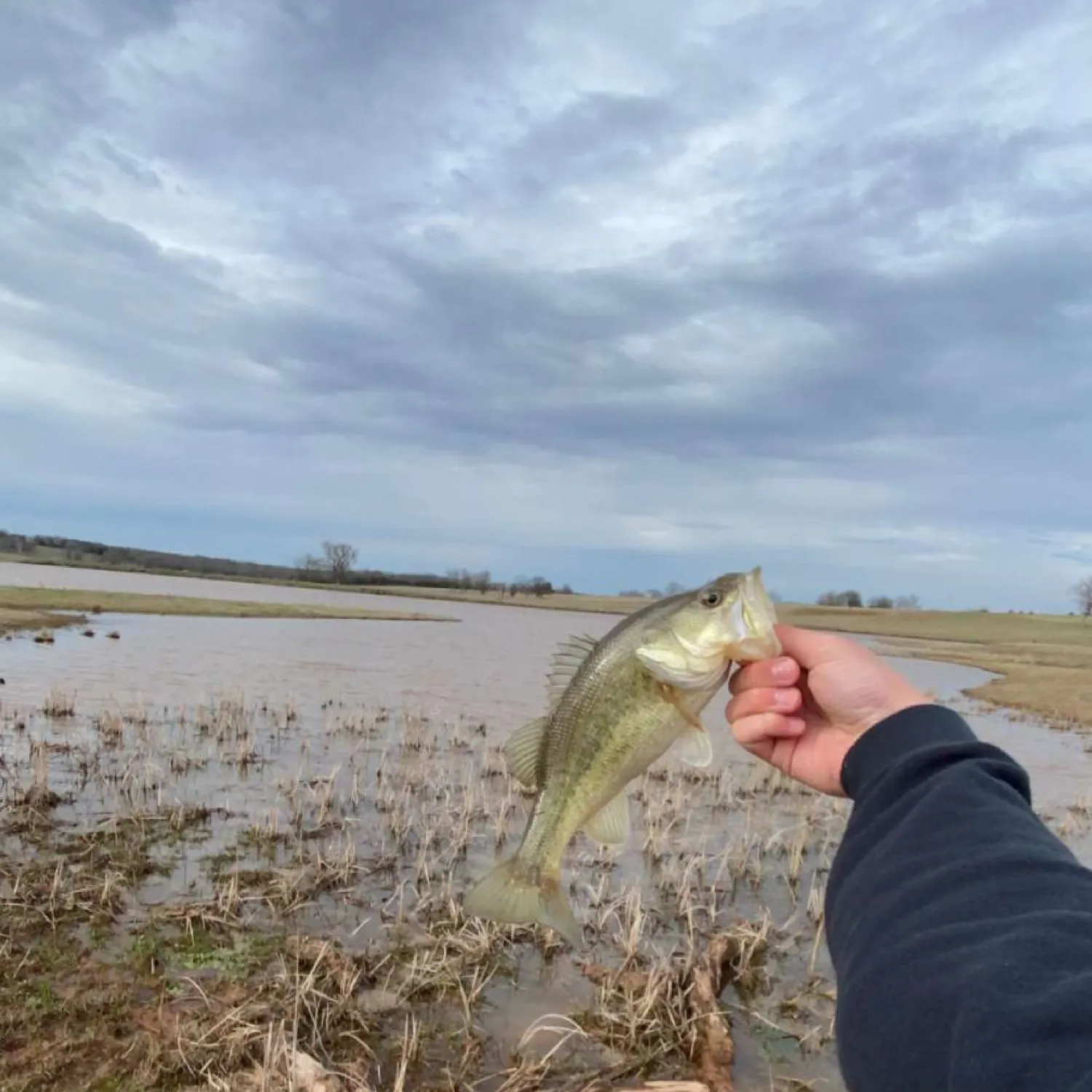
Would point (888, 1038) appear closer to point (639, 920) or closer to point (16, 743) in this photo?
point (639, 920)

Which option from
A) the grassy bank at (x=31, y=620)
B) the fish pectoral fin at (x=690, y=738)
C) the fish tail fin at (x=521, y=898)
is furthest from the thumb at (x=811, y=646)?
the grassy bank at (x=31, y=620)

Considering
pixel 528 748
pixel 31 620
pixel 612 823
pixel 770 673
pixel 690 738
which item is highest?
pixel 770 673

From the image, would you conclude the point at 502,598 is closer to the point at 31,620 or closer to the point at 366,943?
the point at 31,620

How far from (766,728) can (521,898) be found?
1253mm

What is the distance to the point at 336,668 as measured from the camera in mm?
29859

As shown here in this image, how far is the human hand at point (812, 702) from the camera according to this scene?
3.02m

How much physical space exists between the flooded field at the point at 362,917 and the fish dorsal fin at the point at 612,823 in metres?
2.89

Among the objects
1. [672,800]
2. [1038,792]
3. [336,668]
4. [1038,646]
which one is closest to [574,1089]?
[672,800]

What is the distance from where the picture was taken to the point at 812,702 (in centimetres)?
334

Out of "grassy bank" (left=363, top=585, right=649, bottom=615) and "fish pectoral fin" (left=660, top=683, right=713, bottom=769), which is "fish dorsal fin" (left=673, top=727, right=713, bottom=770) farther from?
"grassy bank" (left=363, top=585, right=649, bottom=615)

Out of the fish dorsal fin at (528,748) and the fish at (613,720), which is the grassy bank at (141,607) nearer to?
the fish dorsal fin at (528,748)

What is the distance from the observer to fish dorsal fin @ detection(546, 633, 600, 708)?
3602mm

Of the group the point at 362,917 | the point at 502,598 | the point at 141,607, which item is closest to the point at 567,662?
the point at 362,917

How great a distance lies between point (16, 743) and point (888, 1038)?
15702 mm
